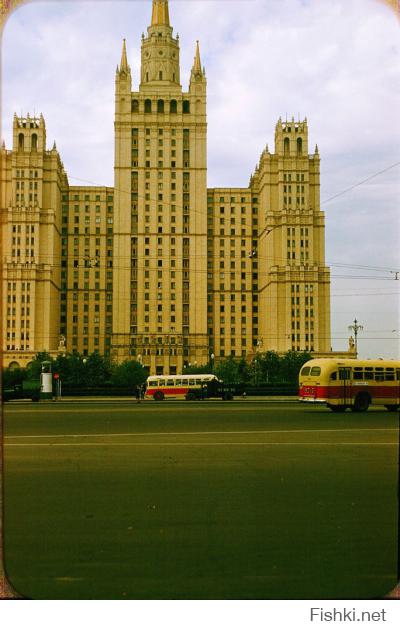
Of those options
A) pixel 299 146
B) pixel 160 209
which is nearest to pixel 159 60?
pixel 160 209

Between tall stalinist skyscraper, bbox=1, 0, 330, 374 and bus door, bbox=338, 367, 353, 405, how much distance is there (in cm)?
7828

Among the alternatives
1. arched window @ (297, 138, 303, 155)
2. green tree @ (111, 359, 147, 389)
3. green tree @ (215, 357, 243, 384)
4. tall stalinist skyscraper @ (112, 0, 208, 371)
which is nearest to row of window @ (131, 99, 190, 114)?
tall stalinist skyscraper @ (112, 0, 208, 371)

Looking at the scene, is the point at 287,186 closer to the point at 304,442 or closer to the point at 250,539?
the point at 304,442

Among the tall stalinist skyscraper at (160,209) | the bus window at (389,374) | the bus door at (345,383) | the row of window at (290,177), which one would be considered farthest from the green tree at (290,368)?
the bus door at (345,383)

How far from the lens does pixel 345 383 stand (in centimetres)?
2878

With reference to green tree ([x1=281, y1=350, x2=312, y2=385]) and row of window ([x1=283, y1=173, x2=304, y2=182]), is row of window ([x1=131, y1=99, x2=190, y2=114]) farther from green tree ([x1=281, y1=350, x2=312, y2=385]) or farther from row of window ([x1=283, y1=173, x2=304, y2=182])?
green tree ([x1=281, y1=350, x2=312, y2=385])

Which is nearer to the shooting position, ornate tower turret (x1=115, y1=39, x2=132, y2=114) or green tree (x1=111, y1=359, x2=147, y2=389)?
green tree (x1=111, y1=359, x2=147, y2=389)

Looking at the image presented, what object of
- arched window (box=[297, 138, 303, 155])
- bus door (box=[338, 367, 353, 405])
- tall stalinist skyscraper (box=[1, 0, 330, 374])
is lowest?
bus door (box=[338, 367, 353, 405])

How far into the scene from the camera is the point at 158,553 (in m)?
5.57

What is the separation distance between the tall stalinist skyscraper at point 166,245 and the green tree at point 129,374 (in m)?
20.9

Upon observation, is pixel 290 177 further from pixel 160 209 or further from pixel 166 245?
pixel 166 245

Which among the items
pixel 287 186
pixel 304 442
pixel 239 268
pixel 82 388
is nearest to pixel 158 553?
pixel 304 442

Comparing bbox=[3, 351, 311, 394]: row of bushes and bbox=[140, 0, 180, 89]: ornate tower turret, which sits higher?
bbox=[140, 0, 180, 89]: ornate tower turret

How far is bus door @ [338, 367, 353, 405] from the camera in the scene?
28734 millimetres
